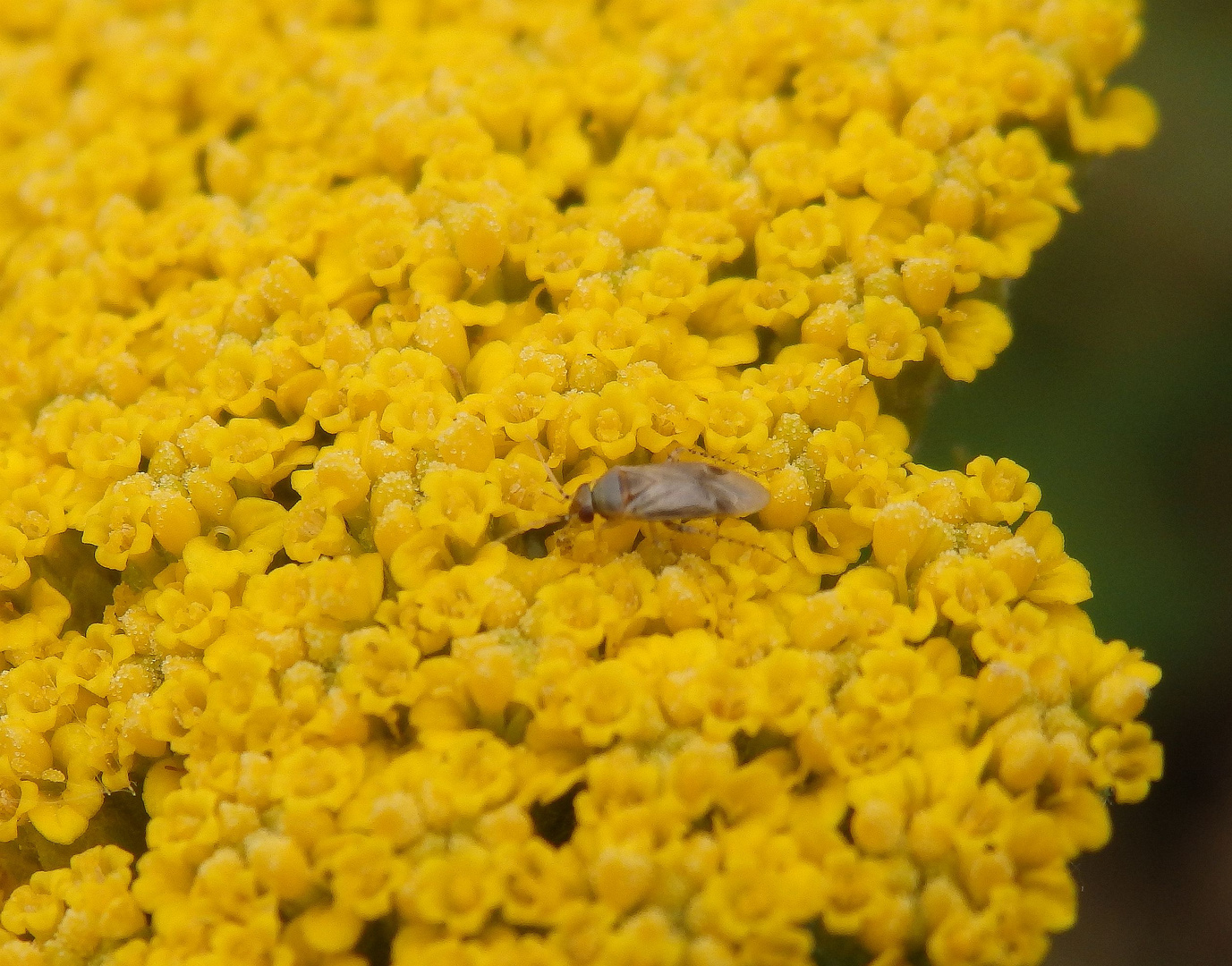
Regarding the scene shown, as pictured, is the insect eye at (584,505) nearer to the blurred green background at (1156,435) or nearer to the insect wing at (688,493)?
the insect wing at (688,493)

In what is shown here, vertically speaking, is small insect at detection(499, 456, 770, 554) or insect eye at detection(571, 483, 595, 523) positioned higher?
small insect at detection(499, 456, 770, 554)

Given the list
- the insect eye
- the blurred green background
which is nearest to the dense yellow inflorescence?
the insect eye

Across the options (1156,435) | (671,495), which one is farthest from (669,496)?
(1156,435)

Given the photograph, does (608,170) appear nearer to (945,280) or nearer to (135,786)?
(945,280)

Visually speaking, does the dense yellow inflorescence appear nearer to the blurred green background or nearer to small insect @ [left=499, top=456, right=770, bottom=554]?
small insect @ [left=499, top=456, right=770, bottom=554]

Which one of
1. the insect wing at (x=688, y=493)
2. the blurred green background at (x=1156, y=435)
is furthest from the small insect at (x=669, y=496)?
the blurred green background at (x=1156, y=435)
